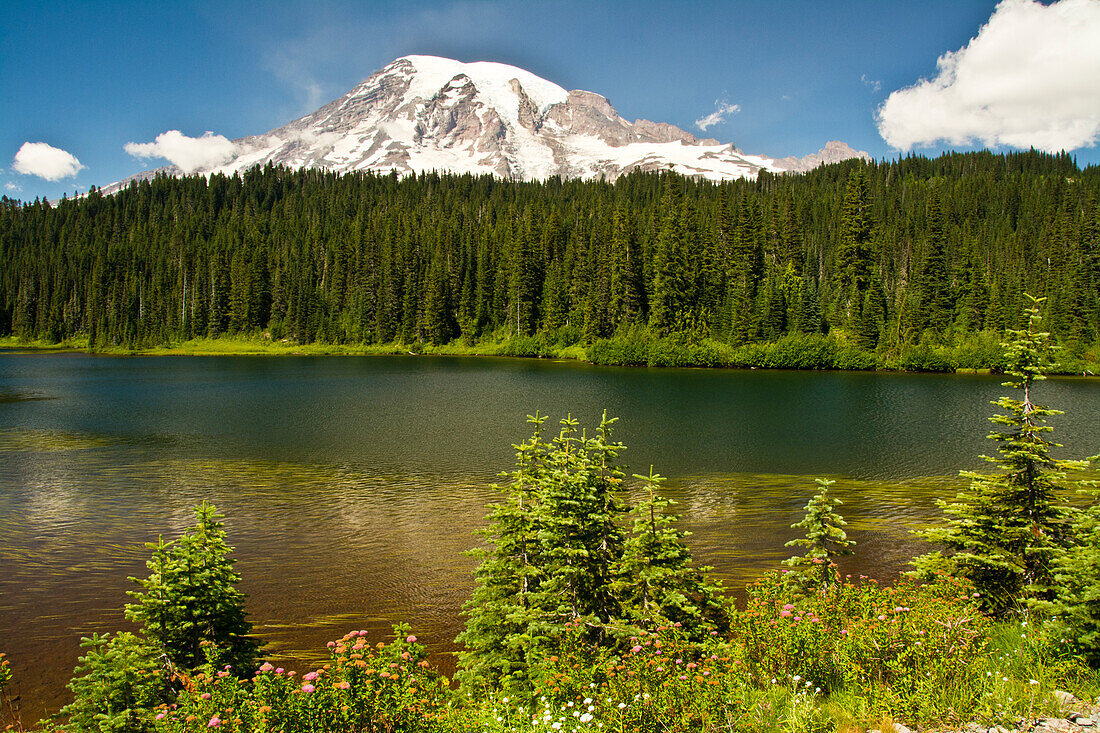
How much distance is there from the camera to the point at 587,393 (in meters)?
54.2

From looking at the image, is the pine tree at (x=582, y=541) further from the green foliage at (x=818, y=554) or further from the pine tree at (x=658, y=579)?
the green foliage at (x=818, y=554)

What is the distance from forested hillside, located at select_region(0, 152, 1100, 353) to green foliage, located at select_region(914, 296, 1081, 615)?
278 feet

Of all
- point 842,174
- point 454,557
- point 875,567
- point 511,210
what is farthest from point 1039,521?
point 842,174

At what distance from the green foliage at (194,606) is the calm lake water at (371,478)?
3.26m

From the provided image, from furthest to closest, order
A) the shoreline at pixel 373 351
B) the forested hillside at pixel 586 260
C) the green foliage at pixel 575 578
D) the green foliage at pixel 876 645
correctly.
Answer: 1. the forested hillside at pixel 586 260
2. the shoreline at pixel 373 351
3. the green foliage at pixel 575 578
4. the green foliage at pixel 876 645

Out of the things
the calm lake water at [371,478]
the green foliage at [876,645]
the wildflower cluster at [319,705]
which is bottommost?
the calm lake water at [371,478]

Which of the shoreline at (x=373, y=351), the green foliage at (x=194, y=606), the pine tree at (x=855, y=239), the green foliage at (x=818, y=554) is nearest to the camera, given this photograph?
the green foliage at (x=194, y=606)

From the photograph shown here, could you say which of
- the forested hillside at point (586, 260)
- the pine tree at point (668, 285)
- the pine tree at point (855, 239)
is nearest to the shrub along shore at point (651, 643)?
the forested hillside at point (586, 260)

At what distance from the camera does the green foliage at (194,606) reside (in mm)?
8797

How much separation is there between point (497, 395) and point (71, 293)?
538 feet

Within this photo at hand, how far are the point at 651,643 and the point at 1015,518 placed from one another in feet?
24.6

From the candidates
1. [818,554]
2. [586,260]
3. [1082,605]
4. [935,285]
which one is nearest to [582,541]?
[818,554]

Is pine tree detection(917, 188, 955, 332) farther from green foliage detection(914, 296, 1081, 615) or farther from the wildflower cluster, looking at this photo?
the wildflower cluster

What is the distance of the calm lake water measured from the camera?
14969 mm
